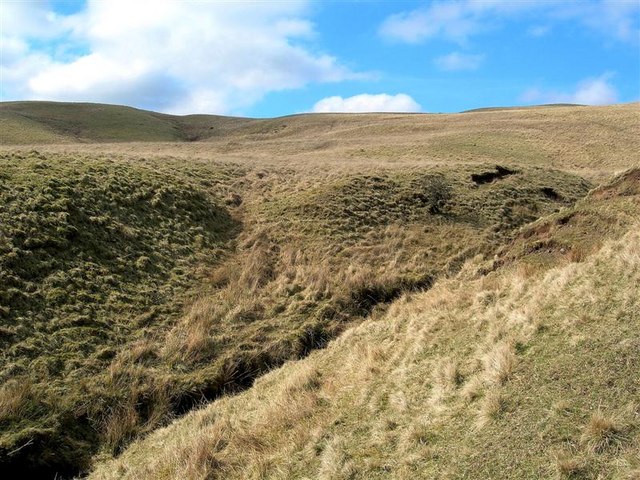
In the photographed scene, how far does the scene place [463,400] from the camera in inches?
294

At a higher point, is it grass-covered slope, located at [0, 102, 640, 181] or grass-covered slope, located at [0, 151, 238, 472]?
grass-covered slope, located at [0, 102, 640, 181]

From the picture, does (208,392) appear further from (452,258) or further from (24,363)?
(452,258)

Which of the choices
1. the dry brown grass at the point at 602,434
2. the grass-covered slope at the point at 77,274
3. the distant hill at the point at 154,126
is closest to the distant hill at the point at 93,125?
the distant hill at the point at 154,126

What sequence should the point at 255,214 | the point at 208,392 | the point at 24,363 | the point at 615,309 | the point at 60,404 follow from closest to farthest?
the point at 615,309, the point at 60,404, the point at 24,363, the point at 208,392, the point at 255,214

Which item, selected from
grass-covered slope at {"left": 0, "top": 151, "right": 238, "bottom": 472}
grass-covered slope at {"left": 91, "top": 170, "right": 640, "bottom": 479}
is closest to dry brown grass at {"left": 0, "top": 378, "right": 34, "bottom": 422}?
grass-covered slope at {"left": 0, "top": 151, "right": 238, "bottom": 472}

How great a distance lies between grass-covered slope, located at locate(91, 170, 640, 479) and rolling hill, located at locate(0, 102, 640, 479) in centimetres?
4

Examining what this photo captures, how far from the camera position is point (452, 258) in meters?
20.6

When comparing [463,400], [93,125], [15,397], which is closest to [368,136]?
[93,125]

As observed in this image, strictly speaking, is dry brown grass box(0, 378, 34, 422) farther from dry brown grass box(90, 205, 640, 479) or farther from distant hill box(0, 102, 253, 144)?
distant hill box(0, 102, 253, 144)

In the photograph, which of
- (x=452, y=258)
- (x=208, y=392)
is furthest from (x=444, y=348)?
(x=452, y=258)

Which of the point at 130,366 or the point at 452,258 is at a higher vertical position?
the point at 452,258

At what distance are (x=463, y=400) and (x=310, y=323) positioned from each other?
28.1ft

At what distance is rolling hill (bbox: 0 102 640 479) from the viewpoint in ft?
22.8

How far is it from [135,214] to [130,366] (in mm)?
9167
